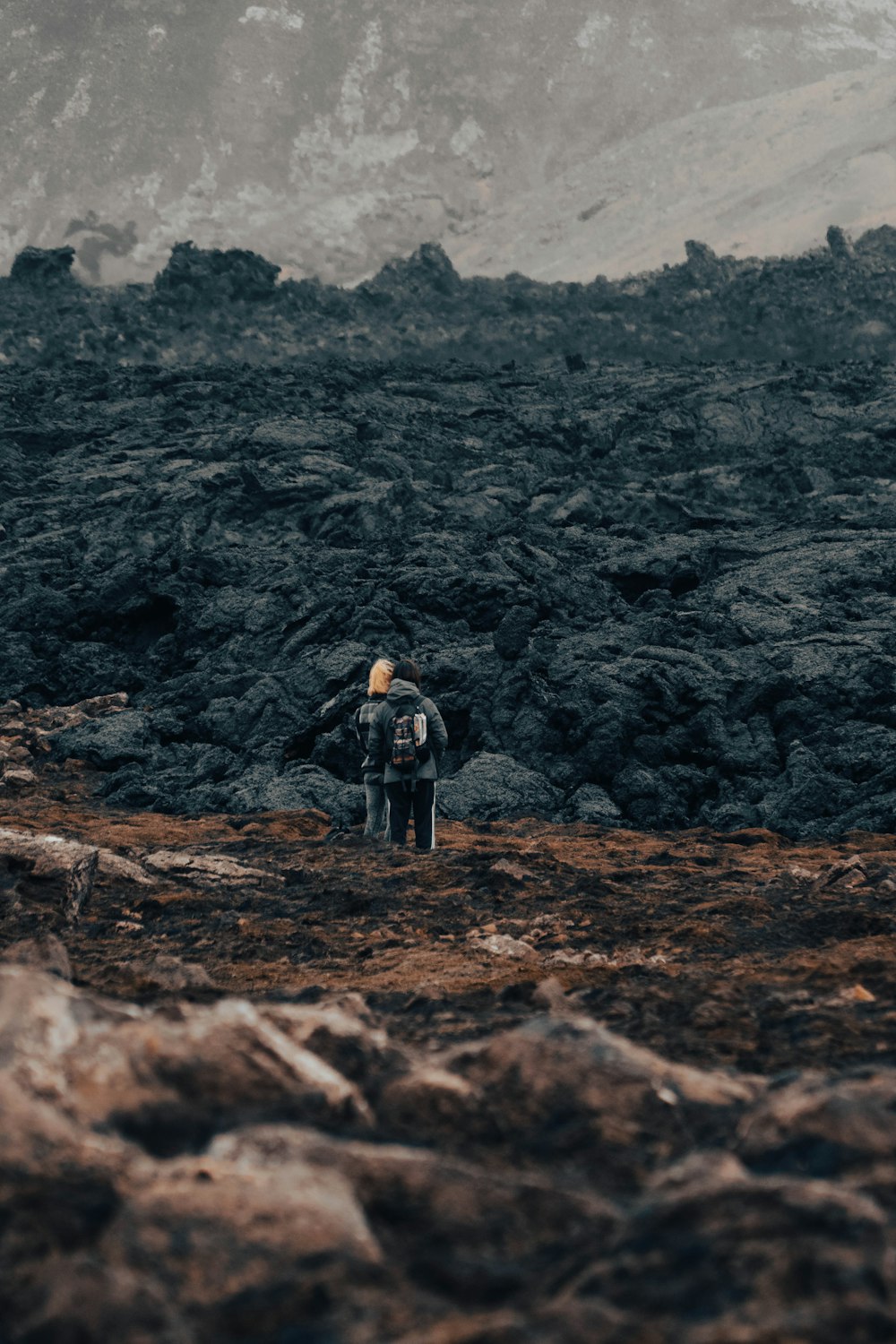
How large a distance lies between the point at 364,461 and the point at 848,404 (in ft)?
36.0

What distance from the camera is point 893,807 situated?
1044 centimetres

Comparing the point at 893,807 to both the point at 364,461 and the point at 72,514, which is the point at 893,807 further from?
the point at 72,514

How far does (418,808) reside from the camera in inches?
376

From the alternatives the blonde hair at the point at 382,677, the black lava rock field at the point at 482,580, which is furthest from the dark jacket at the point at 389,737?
the black lava rock field at the point at 482,580

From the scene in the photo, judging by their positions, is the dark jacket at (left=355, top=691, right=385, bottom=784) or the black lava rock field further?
the black lava rock field

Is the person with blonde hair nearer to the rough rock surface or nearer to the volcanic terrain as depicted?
the volcanic terrain

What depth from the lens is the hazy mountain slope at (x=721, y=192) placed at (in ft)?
194

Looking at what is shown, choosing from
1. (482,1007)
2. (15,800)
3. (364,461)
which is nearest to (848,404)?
(364,461)

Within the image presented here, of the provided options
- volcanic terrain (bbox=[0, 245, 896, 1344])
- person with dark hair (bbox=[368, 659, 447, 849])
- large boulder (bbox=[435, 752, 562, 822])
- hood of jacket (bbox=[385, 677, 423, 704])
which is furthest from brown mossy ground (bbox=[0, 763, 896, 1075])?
hood of jacket (bbox=[385, 677, 423, 704])

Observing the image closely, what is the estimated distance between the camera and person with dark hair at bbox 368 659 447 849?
938cm

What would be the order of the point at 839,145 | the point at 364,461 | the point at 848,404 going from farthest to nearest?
the point at 839,145
the point at 848,404
the point at 364,461

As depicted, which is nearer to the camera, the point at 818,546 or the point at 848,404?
the point at 818,546

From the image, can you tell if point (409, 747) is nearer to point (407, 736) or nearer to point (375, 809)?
point (407, 736)

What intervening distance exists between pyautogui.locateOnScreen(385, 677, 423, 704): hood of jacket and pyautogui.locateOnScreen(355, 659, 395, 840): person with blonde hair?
13 cm
